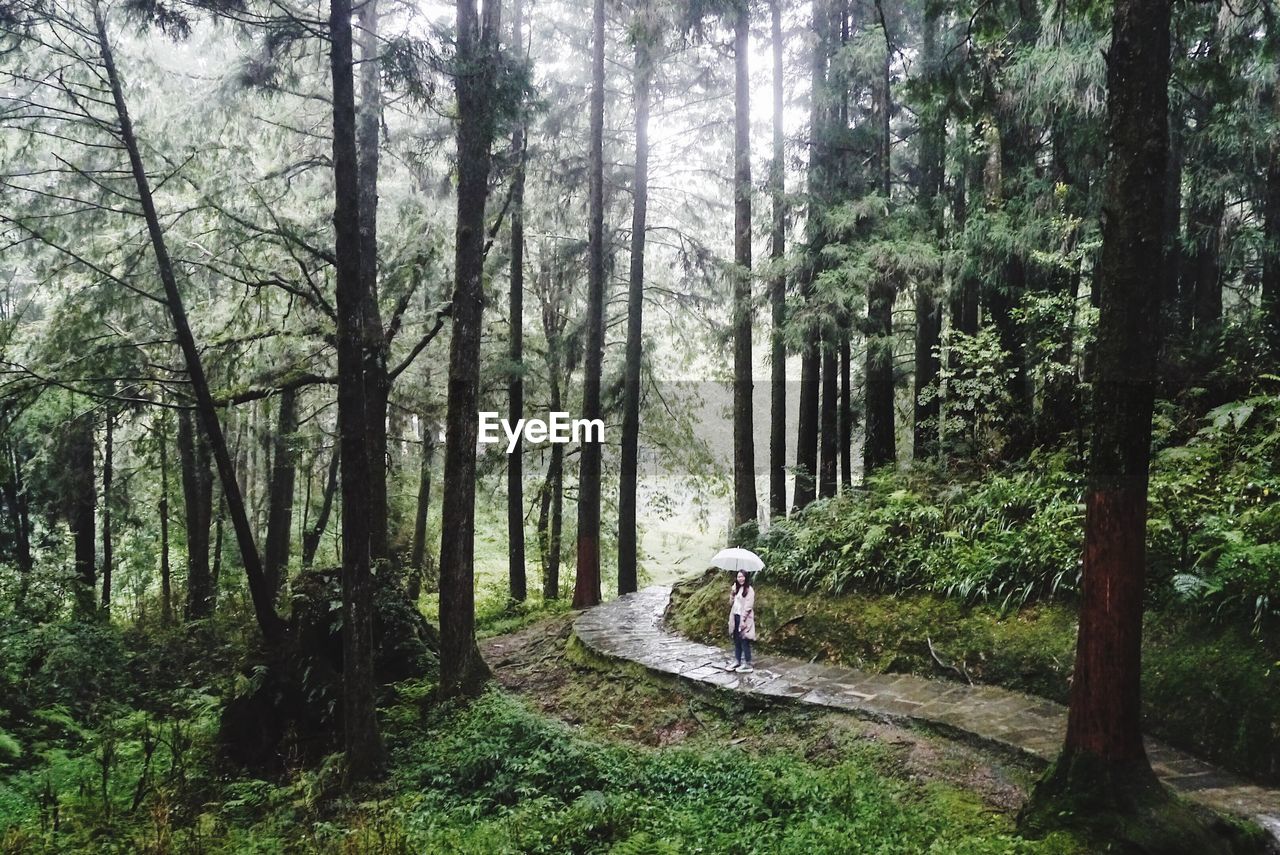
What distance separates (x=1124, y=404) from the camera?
4.78 meters

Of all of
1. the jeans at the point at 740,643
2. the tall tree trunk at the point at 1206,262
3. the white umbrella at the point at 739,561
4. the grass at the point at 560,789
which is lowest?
the grass at the point at 560,789

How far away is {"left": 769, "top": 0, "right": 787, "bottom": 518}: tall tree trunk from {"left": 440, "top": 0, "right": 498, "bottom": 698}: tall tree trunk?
631 cm

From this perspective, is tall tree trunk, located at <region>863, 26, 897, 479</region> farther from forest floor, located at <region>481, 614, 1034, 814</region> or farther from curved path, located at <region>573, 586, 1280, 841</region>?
forest floor, located at <region>481, 614, 1034, 814</region>

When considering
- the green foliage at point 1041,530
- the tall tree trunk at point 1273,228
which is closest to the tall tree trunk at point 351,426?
the green foliage at point 1041,530

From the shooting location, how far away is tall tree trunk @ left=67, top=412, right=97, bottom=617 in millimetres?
12609

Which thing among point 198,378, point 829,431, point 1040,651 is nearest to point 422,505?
point 198,378

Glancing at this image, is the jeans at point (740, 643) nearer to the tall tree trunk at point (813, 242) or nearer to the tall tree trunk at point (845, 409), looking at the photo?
the tall tree trunk at point (813, 242)

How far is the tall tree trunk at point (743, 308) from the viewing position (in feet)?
A: 49.3

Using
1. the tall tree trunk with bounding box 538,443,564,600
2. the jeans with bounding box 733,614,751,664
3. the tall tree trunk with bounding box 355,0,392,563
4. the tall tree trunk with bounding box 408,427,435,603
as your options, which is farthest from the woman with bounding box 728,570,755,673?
the tall tree trunk with bounding box 538,443,564,600

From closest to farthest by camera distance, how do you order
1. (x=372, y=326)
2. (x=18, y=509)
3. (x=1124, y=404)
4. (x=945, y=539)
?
(x=1124, y=404) < (x=945, y=539) < (x=372, y=326) < (x=18, y=509)

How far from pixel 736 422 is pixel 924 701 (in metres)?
8.30

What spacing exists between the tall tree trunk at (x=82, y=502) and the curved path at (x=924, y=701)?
9248 millimetres

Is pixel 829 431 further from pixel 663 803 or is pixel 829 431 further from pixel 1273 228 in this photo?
pixel 663 803

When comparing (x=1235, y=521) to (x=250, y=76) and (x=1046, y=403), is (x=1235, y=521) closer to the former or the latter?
(x=1046, y=403)
